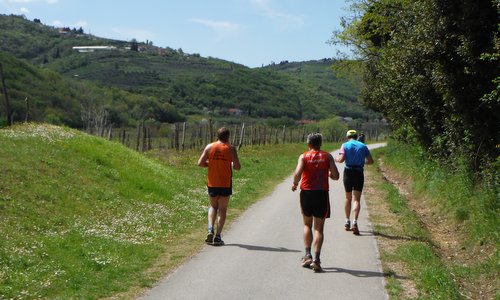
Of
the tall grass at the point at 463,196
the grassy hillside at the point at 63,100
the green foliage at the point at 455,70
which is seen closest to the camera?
the tall grass at the point at 463,196

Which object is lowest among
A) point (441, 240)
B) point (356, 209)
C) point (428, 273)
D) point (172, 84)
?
point (441, 240)

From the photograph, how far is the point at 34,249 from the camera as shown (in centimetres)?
870

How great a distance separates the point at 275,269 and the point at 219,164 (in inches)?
103

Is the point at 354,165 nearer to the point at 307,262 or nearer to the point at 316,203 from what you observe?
the point at 316,203

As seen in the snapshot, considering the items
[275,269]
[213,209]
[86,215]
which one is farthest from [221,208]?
[86,215]

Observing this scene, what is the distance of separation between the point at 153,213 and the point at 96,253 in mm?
4342

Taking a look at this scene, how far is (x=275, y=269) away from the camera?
850 centimetres

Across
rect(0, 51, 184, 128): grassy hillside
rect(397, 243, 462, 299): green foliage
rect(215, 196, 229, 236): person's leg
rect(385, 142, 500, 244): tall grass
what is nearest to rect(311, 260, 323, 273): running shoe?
rect(397, 243, 462, 299): green foliage

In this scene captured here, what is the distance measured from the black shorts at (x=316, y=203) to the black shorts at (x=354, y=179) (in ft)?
10.8

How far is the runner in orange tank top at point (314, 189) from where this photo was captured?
8562mm

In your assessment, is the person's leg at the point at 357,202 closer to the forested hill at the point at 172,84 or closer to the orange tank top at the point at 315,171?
the orange tank top at the point at 315,171

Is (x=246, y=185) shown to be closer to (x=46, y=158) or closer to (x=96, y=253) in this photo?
(x=46, y=158)

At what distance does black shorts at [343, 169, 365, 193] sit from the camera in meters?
11.8

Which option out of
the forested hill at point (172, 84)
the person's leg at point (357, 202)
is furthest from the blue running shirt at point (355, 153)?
the forested hill at point (172, 84)
